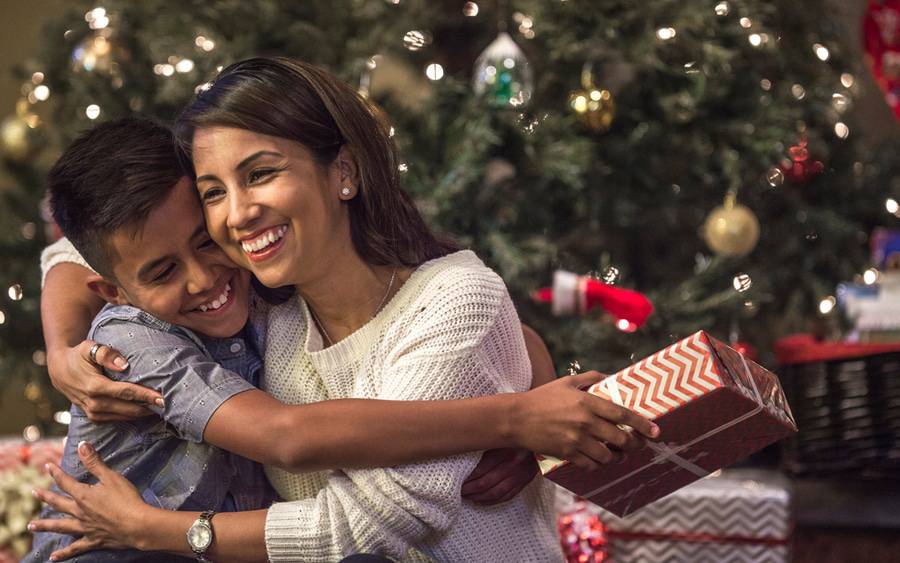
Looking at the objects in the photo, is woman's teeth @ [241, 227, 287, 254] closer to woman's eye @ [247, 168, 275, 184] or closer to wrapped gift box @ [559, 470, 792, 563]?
woman's eye @ [247, 168, 275, 184]

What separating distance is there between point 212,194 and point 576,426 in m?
0.49

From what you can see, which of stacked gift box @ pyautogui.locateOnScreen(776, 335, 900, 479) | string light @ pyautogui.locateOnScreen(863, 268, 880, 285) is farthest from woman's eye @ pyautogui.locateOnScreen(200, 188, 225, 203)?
string light @ pyautogui.locateOnScreen(863, 268, 880, 285)

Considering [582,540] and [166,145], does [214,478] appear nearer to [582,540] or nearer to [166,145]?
[166,145]

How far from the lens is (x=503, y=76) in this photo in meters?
2.08

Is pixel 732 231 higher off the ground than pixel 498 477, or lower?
lower

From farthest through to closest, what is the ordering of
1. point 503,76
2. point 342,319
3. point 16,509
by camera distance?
point 503,76 < point 16,509 < point 342,319

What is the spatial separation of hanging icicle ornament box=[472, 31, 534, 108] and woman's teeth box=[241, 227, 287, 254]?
0.95 metres

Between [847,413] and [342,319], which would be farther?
[847,413]

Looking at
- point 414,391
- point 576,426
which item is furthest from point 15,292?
point 576,426

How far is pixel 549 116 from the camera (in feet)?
7.20

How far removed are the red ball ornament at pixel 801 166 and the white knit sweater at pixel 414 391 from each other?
Result: 127cm

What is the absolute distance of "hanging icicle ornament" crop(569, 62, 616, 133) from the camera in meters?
2.21

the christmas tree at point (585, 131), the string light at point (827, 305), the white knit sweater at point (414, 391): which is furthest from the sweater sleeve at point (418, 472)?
the string light at point (827, 305)

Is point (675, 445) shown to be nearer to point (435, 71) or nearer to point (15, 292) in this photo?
point (435, 71)
